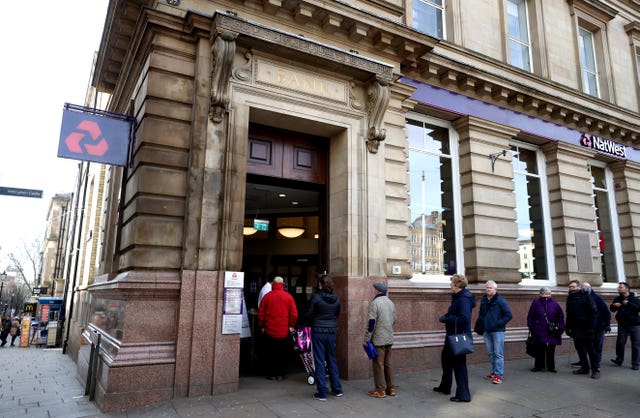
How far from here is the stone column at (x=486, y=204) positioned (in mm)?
11039

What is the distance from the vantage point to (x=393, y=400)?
22.6 ft

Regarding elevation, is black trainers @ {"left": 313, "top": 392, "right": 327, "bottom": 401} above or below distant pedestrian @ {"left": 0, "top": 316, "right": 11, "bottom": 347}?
above

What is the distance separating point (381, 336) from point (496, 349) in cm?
297

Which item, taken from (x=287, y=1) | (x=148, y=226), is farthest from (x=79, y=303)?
(x=287, y=1)

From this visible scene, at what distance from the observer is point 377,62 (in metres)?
9.39

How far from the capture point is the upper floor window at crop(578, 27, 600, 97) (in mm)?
15828

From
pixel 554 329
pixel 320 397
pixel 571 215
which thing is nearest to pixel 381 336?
pixel 320 397

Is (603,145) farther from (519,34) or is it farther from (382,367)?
(382,367)

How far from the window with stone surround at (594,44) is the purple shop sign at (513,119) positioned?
234 centimetres

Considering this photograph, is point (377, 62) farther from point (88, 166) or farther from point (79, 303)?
point (88, 166)

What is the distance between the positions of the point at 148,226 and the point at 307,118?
12.4 feet

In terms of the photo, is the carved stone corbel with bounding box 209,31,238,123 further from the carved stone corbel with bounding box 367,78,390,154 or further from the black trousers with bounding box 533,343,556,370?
the black trousers with bounding box 533,343,556,370

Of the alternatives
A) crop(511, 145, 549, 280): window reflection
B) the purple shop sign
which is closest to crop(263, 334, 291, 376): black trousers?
the purple shop sign

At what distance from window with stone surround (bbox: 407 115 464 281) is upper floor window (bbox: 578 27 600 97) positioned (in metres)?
7.66
